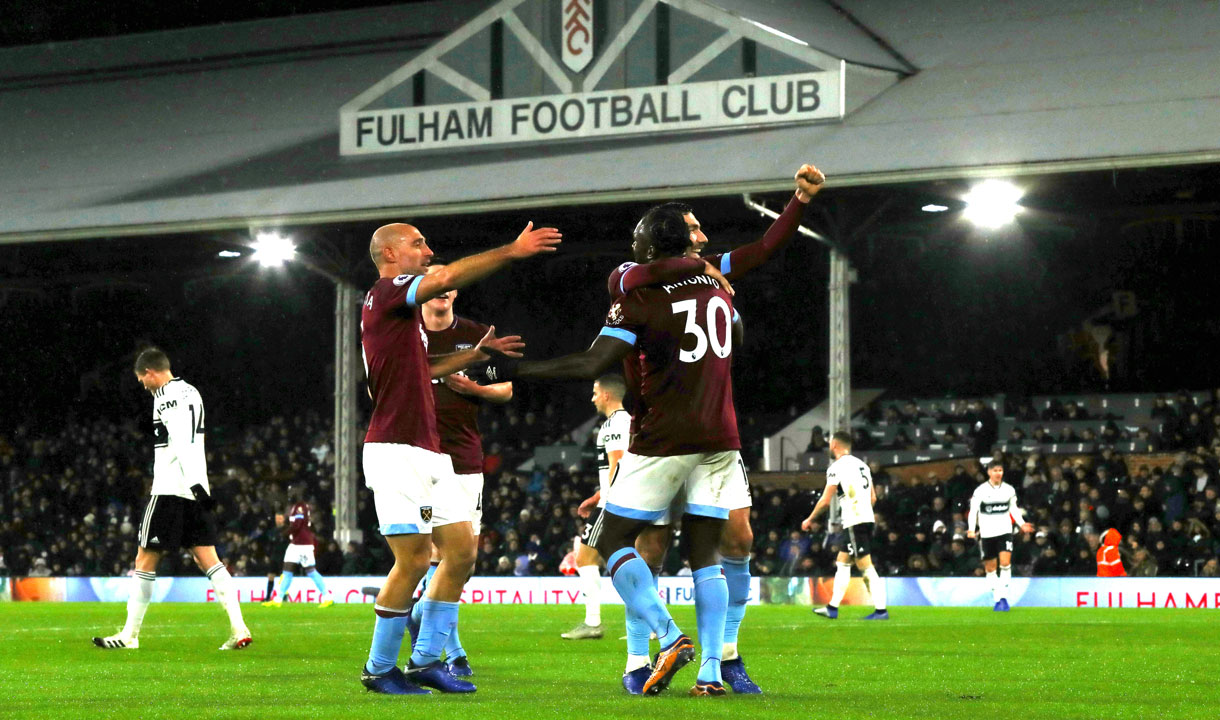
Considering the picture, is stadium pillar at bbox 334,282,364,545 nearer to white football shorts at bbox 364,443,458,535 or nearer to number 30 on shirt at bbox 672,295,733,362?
white football shorts at bbox 364,443,458,535

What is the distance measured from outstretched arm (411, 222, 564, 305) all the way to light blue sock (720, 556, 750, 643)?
1.99m

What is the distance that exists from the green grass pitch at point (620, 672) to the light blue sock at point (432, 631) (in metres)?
0.32

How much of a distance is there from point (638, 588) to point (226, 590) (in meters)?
5.65

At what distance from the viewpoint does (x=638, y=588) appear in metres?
7.76

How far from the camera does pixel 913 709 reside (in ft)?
24.2

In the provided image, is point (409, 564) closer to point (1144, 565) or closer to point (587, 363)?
point (587, 363)

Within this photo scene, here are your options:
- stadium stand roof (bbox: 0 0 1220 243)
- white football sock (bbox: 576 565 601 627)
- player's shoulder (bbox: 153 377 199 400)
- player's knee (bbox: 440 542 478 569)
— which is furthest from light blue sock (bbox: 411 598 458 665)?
stadium stand roof (bbox: 0 0 1220 243)

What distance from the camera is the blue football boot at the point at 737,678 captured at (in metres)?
7.97

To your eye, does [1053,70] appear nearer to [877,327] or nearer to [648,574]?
A: [877,327]

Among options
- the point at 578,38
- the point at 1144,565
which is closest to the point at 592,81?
the point at 578,38

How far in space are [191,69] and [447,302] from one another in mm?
26739

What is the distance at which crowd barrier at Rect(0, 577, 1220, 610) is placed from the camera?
2330 cm

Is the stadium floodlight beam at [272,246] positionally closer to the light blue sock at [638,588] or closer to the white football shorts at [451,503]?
the white football shorts at [451,503]

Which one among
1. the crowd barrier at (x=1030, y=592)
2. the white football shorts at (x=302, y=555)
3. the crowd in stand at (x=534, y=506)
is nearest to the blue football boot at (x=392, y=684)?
the crowd barrier at (x=1030, y=592)
